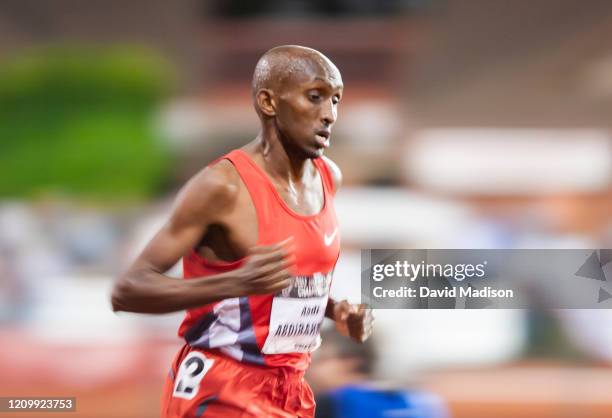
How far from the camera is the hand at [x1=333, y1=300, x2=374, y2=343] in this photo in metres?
2.44

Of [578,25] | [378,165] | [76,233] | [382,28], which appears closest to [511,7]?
[578,25]

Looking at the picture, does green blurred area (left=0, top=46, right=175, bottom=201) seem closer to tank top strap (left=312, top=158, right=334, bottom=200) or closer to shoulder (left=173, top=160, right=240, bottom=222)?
tank top strap (left=312, top=158, right=334, bottom=200)

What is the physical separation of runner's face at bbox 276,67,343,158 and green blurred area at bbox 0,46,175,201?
794 cm

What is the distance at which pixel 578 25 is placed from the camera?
633 inches

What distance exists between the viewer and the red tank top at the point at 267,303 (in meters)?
2.22

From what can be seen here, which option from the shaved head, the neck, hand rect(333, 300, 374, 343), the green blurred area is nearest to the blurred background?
the green blurred area

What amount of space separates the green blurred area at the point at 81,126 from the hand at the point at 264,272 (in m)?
8.15

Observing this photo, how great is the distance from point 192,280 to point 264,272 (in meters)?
0.18

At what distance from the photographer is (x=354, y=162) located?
11.9 meters

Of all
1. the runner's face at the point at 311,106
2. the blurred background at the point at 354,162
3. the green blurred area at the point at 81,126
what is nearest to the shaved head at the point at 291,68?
the runner's face at the point at 311,106

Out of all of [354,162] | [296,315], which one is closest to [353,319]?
[296,315]

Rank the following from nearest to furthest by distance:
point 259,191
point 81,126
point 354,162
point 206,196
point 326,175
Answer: point 206,196
point 259,191
point 326,175
point 81,126
point 354,162

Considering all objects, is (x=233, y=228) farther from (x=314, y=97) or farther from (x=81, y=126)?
(x=81, y=126)

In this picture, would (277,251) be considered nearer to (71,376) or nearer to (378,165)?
(71,376)
